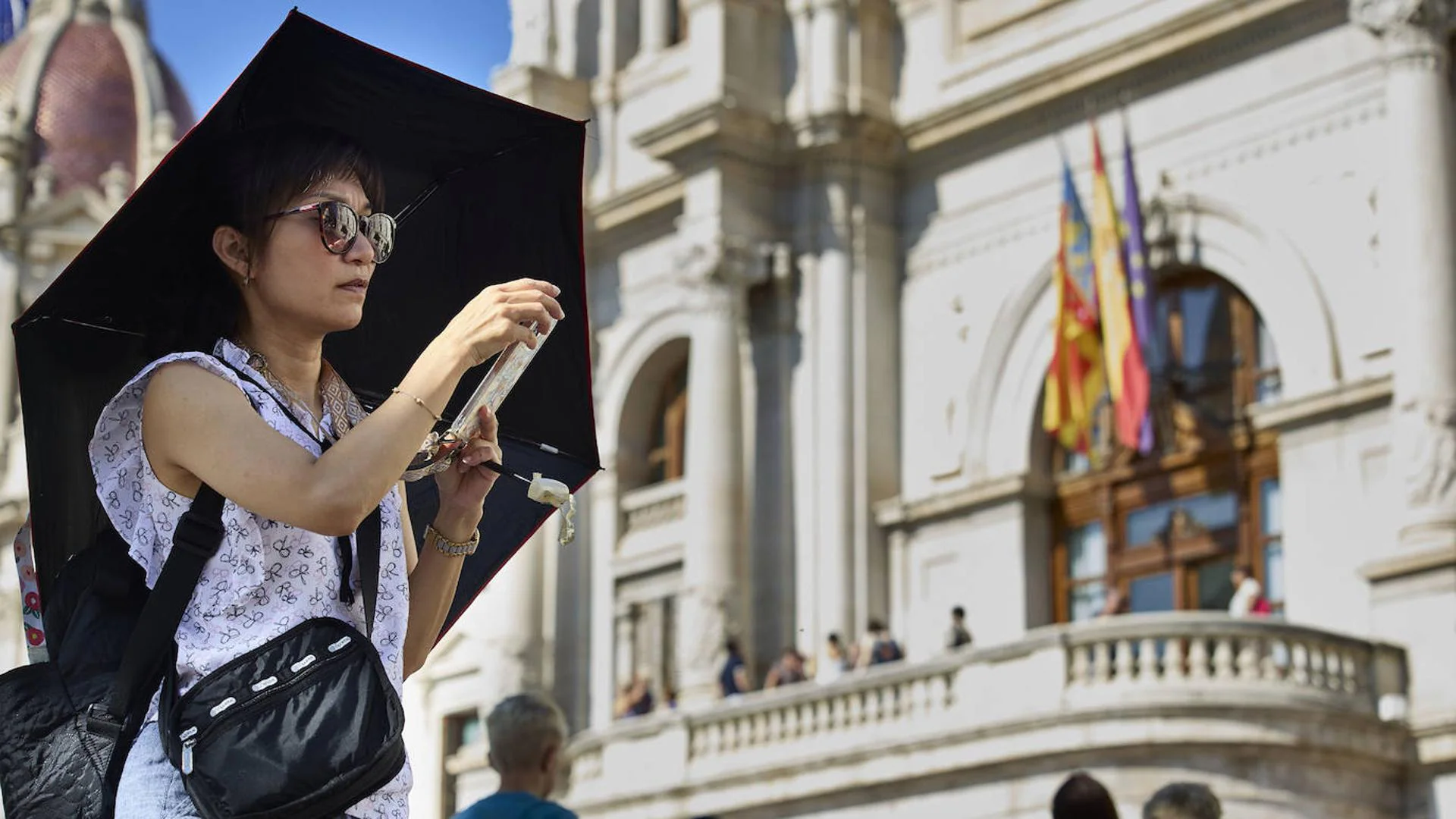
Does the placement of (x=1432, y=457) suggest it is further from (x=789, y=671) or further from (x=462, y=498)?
(x=462, y=498)

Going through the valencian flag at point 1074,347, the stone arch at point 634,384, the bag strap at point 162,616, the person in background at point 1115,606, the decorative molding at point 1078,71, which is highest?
the decorative molding at point 1078,71

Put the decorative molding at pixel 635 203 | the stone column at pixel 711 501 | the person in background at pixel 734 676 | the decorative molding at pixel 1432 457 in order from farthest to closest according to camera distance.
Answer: the decorative molding at pixel 635 203
the stone column at pixel 711 501
the person in background at pixel 734 676
the decorative molding at pixel 1432 457

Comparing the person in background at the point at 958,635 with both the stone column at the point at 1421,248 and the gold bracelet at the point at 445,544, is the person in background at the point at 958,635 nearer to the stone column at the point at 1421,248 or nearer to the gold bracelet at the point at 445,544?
the stone column at the point at 1421,248

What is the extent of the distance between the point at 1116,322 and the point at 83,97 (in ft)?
90.0

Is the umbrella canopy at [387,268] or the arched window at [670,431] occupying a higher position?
the arched window at [670,431]

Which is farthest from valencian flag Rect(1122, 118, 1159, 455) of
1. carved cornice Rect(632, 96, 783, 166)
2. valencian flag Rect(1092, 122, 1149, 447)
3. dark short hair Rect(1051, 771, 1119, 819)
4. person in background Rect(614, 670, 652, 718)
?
dark short hair Rect(1051, 771, 1119, 819)

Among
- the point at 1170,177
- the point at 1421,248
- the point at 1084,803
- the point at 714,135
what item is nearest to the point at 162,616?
the point at 1084,803

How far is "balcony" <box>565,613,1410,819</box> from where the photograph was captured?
21.2m

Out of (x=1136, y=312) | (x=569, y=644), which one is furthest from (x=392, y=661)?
(x=569, y=644)

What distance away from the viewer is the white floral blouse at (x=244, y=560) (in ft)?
10.9

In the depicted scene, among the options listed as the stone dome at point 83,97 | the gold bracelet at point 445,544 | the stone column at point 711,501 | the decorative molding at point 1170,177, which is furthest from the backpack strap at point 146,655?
the stone dome at point 83,97

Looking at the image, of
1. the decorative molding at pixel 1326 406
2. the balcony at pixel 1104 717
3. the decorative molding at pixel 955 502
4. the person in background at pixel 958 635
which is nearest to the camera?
the balcony at pixel 1104 717

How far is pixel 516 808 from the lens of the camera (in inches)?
272

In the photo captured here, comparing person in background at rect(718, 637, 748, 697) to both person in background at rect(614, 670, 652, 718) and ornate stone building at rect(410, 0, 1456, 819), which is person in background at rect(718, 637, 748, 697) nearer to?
ornate stone building at rect(410, 0, 1456, 819)
